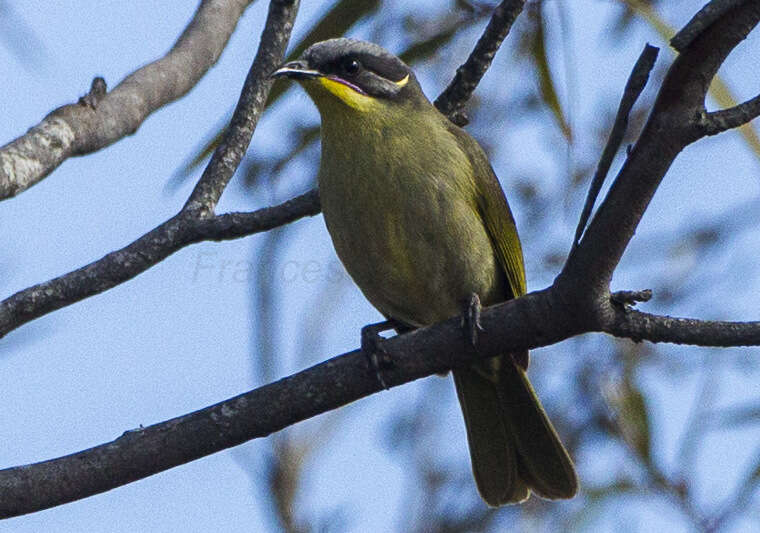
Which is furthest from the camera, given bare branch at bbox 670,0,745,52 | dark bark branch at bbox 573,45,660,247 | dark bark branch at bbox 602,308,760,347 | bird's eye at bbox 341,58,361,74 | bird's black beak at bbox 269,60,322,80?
bird's eye at bbox 341,58,361,74

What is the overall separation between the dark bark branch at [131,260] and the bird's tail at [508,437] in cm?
139

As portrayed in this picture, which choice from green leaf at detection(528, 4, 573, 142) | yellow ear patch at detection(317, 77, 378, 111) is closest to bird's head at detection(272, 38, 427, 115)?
yellow ear patch at detection(317, 77, 378, 111)

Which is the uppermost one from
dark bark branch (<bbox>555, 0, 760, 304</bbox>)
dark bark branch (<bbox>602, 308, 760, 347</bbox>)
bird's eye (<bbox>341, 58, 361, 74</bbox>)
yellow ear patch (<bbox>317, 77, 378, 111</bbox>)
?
bird's eye (<bbox>341, 58, 361, 74</bbox>)

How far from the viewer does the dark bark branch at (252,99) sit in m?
3.82

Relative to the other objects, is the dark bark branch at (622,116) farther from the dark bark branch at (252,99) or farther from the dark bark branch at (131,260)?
the dark bark branch at (252,99)

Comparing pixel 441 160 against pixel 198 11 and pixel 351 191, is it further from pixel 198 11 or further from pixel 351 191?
pixel 198 11

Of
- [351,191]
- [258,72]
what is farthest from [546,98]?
[258,72]

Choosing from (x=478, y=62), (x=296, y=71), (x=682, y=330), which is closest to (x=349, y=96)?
(x=296, y=71)

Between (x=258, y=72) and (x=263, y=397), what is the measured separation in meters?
1.26

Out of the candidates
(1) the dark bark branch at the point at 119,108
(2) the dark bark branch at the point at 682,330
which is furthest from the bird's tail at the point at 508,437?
(1) the dark bark branch at the point at 119,108

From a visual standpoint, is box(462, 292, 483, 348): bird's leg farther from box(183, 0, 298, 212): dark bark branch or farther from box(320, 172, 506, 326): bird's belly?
box(183, 0, 298, 212): dark bark branch

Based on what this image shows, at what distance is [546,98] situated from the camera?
4219 mm

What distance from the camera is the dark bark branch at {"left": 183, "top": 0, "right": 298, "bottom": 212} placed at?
382 cm

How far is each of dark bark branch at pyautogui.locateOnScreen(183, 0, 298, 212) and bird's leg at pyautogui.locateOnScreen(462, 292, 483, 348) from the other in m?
0.90
